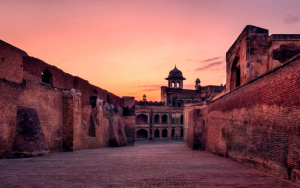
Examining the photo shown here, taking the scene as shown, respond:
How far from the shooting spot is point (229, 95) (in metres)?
11.4

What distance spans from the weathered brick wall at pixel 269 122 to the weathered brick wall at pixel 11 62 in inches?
349

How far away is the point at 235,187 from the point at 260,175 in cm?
181

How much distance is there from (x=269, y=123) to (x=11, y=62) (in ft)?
31.3

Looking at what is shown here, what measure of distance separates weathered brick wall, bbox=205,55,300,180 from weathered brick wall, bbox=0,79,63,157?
27.1ft

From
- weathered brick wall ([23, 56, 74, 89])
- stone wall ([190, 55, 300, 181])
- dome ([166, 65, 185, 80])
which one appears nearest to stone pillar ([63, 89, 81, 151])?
weathered brick wall ([23, 56, 74, 89])

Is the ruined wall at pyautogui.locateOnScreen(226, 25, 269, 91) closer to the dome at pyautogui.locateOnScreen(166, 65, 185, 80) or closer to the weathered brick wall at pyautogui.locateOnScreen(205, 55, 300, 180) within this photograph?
the weathered brick wall at pyautogui.locateOnScreen(205, 55, 300, 180)

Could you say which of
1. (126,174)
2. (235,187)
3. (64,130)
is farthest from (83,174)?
(64,130)

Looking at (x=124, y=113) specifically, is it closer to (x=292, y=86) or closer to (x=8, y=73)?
(x=8, y=73)

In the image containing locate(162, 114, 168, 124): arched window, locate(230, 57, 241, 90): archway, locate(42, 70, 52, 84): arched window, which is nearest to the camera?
locate(42, 70, 52, 84): arched window

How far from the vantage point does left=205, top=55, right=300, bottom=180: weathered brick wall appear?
5.93 meters

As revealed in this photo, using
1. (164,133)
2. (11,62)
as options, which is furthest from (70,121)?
(164,133)

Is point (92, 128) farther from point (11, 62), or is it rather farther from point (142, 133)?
point (142, 133)

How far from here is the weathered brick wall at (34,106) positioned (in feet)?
31.8

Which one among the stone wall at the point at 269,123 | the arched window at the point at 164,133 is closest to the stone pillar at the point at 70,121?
the stone wall at the point at 269,123
